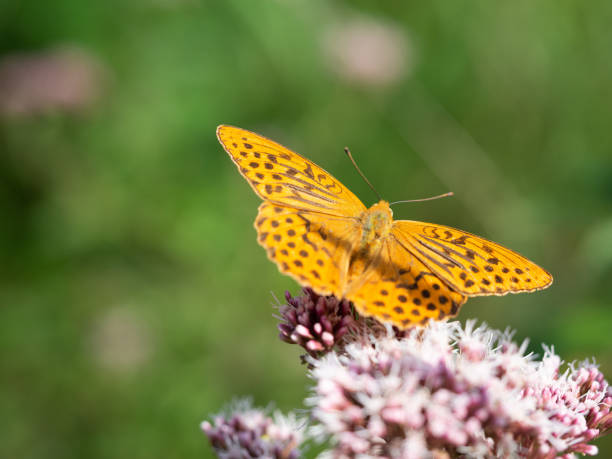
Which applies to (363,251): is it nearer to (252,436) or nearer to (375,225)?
(375,225)

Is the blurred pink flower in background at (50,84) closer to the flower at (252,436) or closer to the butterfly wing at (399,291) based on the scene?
the flower at (252,436)

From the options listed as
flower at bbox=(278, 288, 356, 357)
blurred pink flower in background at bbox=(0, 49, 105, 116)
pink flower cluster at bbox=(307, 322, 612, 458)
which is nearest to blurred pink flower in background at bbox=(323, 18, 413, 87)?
blurred pink flower in background at bbox=(0, 49, 105, 116)

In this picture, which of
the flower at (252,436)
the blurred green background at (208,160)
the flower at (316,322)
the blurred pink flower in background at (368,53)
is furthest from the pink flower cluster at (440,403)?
the blurred pink flower in background at (368,53)

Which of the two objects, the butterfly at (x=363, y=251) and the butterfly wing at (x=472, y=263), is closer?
the butterfly at (x=363, y=251)

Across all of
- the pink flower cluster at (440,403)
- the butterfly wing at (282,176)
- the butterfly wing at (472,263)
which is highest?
Answer: the butterfly wing at (472,263)

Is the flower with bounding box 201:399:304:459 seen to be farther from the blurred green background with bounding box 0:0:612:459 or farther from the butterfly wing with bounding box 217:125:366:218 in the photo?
the blurred green background with bounding box 0:0:612:459

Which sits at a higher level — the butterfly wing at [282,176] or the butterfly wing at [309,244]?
the butterfly wing at [282,176]

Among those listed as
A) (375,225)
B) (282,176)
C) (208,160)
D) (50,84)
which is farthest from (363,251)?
(50,84)
